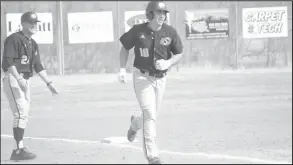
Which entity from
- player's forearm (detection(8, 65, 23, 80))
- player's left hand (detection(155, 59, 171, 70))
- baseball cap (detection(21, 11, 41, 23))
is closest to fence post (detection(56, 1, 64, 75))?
player's forearm (detection(8, 65, 23, 80))

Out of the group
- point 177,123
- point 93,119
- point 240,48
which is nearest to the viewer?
point 177,123

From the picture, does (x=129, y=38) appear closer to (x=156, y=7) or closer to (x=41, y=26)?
(x=156, y=7)

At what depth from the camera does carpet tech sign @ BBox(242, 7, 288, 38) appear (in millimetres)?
16938

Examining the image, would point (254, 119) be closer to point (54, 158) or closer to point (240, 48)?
point (54, 158)

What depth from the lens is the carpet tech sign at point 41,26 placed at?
52.4 feet

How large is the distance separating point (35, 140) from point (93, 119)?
105 inches

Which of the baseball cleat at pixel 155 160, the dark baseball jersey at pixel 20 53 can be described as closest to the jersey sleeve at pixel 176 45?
the baseball cleat at pixel 155 160

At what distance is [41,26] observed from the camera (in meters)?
16.6

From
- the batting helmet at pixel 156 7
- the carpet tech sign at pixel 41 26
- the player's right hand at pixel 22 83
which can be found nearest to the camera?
the batting helmet at pixel 156 7

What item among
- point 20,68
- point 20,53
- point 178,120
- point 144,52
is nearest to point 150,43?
point 144,52

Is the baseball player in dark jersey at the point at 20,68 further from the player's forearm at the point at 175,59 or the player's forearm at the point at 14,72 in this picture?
the player's forearm at the point at 175,59

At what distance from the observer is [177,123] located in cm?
1041

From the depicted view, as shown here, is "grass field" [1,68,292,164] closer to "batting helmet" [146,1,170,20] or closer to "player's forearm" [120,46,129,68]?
"player's forearm" [120,46,129,68]

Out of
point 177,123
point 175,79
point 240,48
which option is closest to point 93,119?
point 177,123
